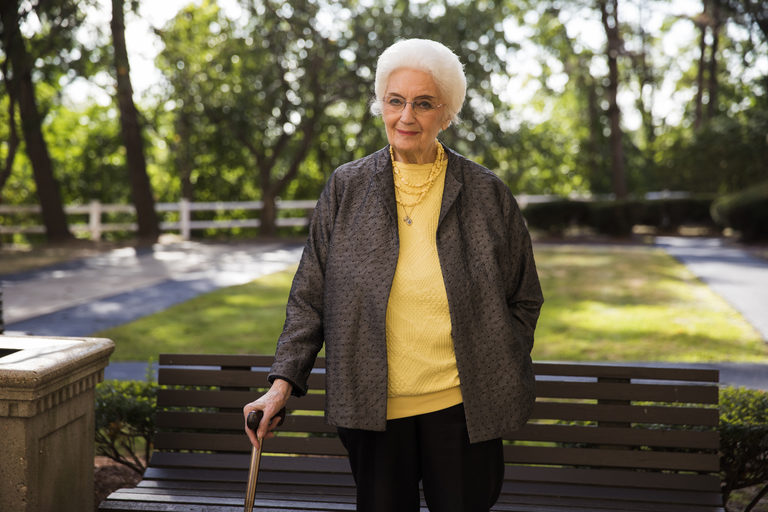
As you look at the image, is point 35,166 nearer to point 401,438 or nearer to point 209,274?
point 209,274

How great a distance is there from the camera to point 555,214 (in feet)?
71.0

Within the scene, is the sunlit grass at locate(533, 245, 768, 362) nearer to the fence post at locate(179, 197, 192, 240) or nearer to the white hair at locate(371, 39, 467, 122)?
the white hair at locate(371, 39, 467, 122)

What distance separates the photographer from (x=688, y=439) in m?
3.33

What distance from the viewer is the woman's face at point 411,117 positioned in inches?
91.7

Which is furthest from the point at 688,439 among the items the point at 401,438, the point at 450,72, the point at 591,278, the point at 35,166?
the point at 35,166

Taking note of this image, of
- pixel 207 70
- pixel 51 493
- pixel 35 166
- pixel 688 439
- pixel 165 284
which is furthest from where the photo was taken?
pixel 207 70

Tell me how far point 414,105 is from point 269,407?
0.90 metres

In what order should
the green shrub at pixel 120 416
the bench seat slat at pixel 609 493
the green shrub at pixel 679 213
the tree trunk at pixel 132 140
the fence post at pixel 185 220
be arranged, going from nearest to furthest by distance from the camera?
the bench seat slat at pixel 609 493 → the green shrub at pixel 120 416 → the tree trunk at pixel 132 140 → the fence post at pixel 185 220 → the green shrub at pixel 679 213

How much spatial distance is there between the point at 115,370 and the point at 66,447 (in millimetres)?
4233

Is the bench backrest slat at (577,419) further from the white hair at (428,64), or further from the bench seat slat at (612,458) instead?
the white hair at (428,64)

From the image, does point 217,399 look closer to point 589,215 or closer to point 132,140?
point 132,140

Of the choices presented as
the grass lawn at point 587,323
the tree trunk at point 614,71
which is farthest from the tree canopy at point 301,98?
the grass lawn at point 587,323

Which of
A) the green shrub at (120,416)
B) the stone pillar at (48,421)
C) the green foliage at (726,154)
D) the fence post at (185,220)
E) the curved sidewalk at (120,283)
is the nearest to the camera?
the stone pillar at (48,421)

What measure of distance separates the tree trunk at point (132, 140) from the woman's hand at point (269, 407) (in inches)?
660
